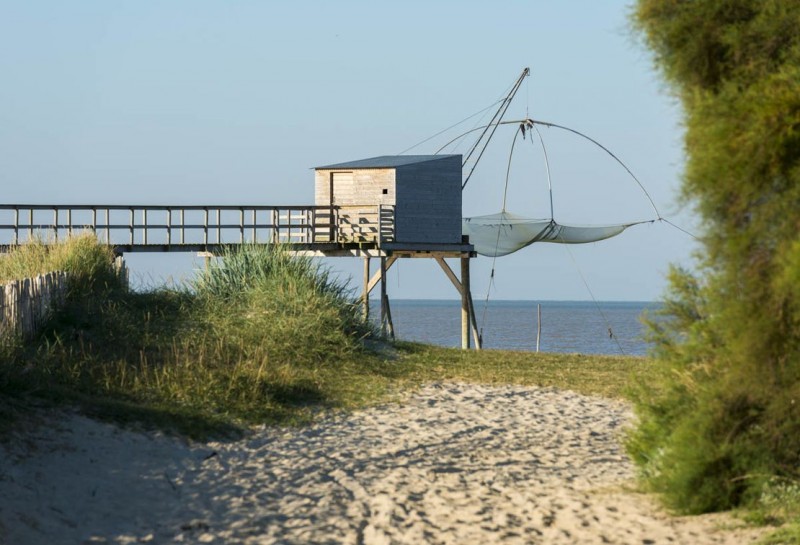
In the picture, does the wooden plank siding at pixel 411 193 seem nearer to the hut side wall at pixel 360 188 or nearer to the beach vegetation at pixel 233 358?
the hut side wall at pixel 360 188

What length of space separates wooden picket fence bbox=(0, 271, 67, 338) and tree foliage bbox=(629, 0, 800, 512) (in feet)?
25.3

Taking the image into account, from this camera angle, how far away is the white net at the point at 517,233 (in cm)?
2706

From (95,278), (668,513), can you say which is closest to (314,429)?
(668,513)

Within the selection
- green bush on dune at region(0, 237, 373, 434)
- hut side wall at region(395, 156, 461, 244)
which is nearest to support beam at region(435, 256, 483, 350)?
hut side wall at region(395, 156, 461, 244)

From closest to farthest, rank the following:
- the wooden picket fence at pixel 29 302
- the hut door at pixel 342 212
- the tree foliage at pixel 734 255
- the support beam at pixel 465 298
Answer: the tree foliage at pixel 734 255
the wooden picket fence at pixel 29 302
the hut door at pixel 342 212
the support beam at pixel 465 298

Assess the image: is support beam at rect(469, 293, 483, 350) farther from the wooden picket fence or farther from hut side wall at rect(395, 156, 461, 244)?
the wooden picket fence

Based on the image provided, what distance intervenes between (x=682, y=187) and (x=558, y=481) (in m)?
3.41

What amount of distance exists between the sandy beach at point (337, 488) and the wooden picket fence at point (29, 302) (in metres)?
2.92

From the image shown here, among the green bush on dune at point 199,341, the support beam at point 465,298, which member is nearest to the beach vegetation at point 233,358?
the green bush on dune at point 199,341

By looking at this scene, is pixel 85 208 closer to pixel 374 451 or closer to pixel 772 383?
pixel 374 451

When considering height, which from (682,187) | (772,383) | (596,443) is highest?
(682,187)

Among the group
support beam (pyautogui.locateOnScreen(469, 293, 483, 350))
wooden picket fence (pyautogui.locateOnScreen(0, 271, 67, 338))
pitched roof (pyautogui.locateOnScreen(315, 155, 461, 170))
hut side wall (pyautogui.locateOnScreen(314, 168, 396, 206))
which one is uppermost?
pitched roof (pyautogui.locateOnScreen(315, 155, 461, 170))

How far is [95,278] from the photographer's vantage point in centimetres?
1852

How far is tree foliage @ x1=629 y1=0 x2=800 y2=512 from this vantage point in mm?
6504
